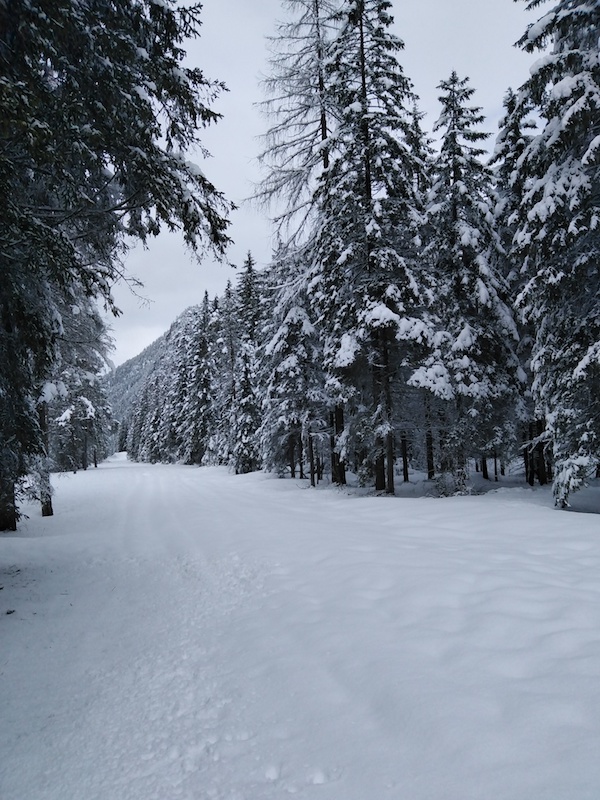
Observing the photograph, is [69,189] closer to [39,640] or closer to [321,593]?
[39,640]

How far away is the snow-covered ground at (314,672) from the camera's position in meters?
2.43

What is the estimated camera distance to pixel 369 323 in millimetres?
12742

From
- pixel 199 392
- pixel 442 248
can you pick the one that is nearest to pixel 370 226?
pixel 442 248

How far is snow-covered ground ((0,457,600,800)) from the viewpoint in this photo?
2.43 m

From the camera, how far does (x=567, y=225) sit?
10.3 metres

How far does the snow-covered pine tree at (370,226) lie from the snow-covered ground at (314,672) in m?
6.93

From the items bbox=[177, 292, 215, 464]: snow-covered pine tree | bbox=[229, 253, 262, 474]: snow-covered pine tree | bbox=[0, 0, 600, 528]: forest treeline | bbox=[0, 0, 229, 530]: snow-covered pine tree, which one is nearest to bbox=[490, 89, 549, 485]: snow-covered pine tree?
bbox=[0, 0, 600, 528]: forest treeline

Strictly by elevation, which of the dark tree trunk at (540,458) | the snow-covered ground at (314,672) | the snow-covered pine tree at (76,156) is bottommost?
the snow-covered ground at (314,672)

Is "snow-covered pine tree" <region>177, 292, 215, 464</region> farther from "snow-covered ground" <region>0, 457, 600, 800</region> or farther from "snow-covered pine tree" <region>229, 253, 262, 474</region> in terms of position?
"snow-covered ground" <region>0, 457, 600, 800</region>

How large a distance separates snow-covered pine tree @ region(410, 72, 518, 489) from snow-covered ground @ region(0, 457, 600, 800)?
7.30m

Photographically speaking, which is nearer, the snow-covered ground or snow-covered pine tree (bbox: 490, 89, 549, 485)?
the snow-covered ground

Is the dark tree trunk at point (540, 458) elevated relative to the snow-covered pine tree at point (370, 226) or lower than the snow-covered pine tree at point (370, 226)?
lower

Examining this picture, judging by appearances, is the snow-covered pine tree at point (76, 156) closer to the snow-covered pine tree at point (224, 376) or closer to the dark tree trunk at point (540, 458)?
the dark tree trunk at point (540, 458)

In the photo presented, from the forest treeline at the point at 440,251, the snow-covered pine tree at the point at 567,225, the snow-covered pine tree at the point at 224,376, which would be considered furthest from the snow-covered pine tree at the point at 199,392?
the snow-covered pine tree at the point at 567,225
